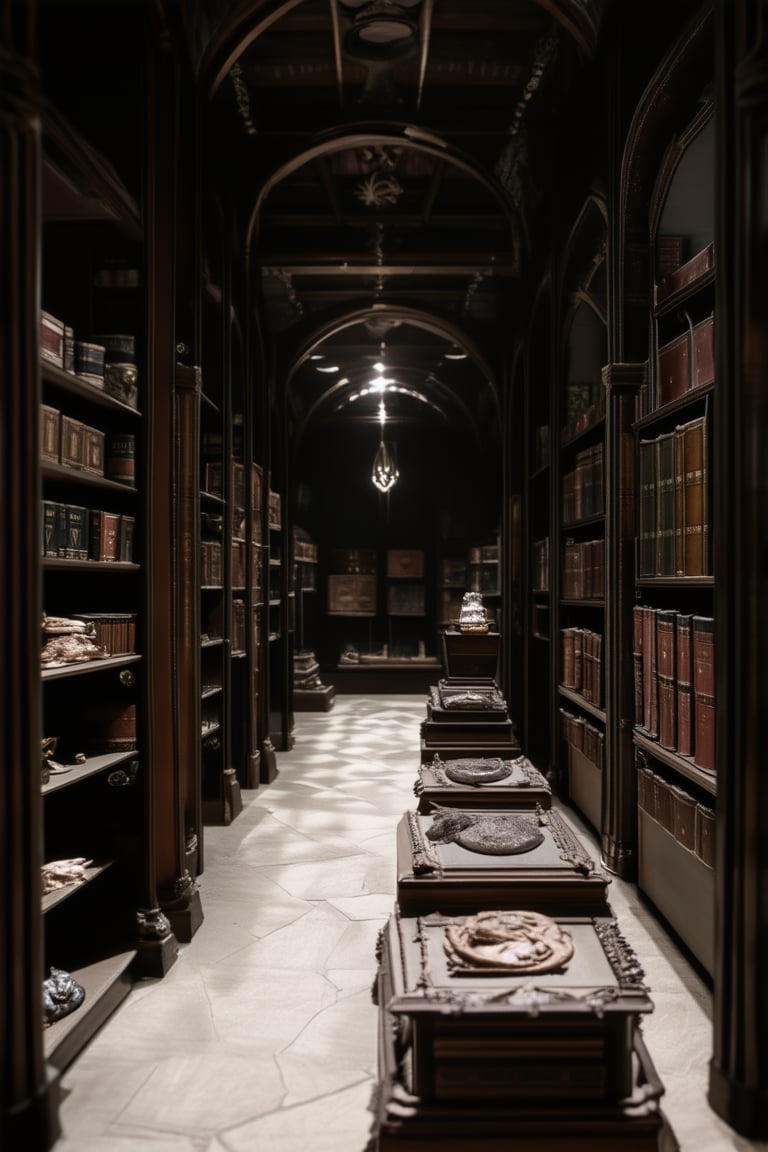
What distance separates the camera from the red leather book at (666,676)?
3447 mm

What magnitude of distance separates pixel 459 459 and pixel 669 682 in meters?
10.9

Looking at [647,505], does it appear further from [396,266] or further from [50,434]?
[396,266]

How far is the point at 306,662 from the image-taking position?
11234 mm

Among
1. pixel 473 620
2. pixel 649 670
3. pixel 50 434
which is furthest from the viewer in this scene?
pixel 473 620

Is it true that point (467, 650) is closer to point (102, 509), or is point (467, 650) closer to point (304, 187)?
point (102, 509)

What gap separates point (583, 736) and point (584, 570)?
1.01m

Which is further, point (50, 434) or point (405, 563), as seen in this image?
point (405, 563)

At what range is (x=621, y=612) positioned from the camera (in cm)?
424

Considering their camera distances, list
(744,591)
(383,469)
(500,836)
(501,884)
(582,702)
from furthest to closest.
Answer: (383,469) → (582,702) → (500,836) → (501,884) → (744,591)

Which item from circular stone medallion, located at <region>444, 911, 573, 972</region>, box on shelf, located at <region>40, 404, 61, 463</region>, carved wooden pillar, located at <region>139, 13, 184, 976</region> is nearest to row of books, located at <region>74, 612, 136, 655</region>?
carved wooden pillar, located at <region>139, 13, 184, 976</region>

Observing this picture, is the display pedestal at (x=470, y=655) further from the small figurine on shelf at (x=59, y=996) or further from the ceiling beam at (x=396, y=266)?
the ceiling beam at (x=396, y=266)

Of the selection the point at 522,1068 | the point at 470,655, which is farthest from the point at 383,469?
the point at 522,1068

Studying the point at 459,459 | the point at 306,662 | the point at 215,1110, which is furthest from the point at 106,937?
the point at 459,459

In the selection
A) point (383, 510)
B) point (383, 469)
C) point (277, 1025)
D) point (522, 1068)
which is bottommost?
point (277, 1025)
